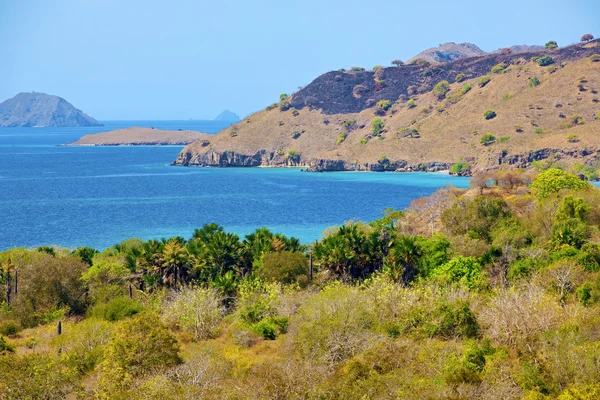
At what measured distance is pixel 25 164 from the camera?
18162 cm

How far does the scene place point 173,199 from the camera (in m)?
117

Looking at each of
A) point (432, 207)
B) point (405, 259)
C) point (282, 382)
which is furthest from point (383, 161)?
point (282, 382)

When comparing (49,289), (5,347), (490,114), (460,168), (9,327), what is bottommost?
(9,327)

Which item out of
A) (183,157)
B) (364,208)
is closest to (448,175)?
(364,208)

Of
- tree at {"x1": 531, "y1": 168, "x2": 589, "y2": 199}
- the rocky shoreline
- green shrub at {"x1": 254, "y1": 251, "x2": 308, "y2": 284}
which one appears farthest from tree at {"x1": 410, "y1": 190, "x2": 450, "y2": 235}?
the rocky shoreline

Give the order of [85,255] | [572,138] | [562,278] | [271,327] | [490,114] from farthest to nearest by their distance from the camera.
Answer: [490,114], [572,138], [85,255], [562,278], [271,327]

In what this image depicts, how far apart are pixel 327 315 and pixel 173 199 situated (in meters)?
86.8

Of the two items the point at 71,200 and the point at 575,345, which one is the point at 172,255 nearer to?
the point at 575,345

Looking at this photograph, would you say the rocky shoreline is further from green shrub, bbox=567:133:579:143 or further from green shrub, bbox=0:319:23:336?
green shrub, bbox=0:319:23:336

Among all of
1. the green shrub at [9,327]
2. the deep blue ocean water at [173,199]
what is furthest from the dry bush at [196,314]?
the deep blue ocean water at [173,199]

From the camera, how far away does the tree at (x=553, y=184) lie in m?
65.1

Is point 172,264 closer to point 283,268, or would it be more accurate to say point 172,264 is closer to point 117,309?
point 283,268

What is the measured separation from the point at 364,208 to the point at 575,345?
79.4m

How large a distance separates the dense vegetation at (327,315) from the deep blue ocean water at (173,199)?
2920 centimetres
